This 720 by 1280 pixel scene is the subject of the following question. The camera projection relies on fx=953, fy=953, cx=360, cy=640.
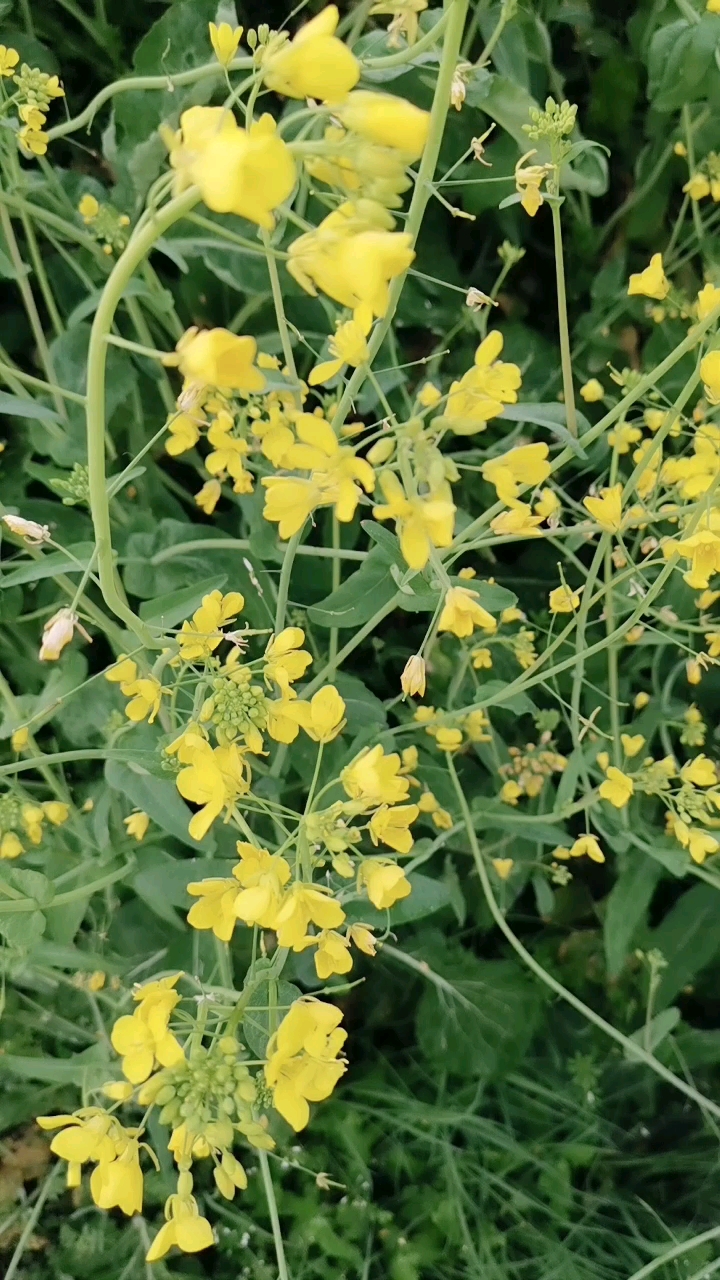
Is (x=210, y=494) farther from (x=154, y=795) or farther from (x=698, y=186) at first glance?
(x=698, y=186)

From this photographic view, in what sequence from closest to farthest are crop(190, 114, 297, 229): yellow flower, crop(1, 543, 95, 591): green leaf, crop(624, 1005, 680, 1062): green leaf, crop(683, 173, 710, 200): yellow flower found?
crop(190, 114, 297, 229): yellow flower, crop(1, 543, 95, 591): green leaf, crop(683, 173, 710, 200): yellow flower, crop(624, 1005, 680, 1062): green leaf

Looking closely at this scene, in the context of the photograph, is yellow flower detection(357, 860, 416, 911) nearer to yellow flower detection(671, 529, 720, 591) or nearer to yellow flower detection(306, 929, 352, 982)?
yellow flower detection(306, 929, 352, 982)

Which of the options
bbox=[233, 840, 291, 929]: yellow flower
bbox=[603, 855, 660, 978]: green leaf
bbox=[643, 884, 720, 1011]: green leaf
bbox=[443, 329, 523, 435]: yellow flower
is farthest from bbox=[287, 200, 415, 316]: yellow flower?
bbox=[643, 884, 720, 1011]: green leaf

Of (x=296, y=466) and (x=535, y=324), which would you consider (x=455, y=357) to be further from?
(x=296, y=466)

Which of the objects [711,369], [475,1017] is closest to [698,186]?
[711,369]

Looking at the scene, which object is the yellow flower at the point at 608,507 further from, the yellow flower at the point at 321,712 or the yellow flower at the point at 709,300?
the yellow flower at the point at 321,712

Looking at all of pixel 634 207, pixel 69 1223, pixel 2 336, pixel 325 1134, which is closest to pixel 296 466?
pixel 2 336
